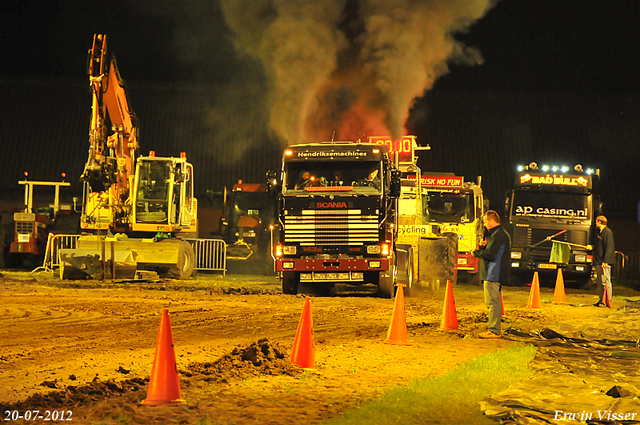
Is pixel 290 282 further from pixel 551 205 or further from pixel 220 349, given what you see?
pixel 551 205

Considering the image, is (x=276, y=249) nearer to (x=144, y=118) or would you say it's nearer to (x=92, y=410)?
(x=92, y=410)

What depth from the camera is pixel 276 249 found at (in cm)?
1788

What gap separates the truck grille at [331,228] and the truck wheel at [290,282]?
116cm

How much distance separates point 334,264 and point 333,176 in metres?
2.12

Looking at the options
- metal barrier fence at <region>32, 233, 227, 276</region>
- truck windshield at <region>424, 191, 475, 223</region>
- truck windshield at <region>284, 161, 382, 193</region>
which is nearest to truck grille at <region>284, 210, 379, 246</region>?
truck windshield at <region>284, 161, 382, 193</region>

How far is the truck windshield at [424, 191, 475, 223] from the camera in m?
24.4

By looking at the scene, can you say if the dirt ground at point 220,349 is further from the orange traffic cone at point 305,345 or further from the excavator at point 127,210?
the excavator at point 127,210

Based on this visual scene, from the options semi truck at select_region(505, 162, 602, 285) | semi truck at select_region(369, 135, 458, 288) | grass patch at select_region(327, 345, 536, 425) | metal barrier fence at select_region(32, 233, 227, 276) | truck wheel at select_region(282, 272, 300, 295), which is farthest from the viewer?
metal barrier fence at select_region(32, 233, 227, 276)

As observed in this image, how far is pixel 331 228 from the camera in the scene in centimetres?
1762

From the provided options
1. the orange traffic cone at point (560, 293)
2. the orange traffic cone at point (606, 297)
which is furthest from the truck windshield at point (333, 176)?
the orange traffic cone at point (606, 297)

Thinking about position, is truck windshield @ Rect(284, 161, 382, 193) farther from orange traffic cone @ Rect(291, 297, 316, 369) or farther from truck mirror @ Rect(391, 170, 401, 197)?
orange traffic cone @ Rect(291, 297, 316, 369)

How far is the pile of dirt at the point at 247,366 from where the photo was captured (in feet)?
26.8

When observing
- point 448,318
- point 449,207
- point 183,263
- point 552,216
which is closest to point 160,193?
point 183,263

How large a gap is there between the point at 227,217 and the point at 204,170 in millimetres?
10387
